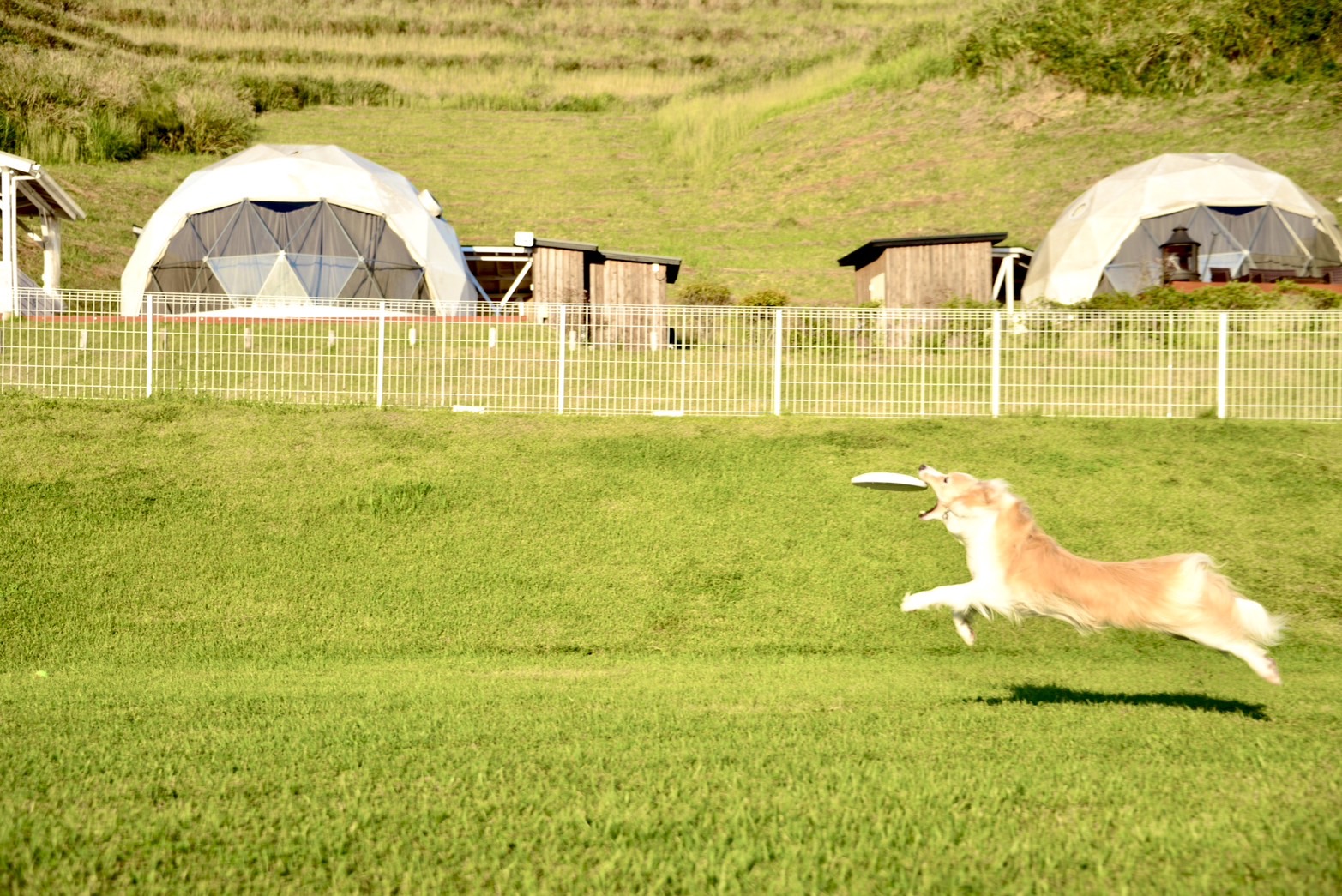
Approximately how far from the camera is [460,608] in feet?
27.1

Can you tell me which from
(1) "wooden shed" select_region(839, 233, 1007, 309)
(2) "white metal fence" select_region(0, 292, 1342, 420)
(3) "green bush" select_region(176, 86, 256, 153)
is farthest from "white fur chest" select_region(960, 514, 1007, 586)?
(3) "green bush" select_region(176, 86, 256, 153)

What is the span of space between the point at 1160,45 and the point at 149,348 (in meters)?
42.1

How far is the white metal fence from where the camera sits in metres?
13.3

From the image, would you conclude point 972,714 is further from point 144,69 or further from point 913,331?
point 144,69

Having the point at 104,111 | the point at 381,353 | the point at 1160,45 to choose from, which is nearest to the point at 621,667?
the point at 381,353

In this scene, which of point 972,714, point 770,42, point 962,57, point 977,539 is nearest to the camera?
point 972,714

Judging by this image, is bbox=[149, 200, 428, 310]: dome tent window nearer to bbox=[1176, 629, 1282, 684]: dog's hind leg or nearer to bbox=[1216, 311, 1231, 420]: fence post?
bbox=[1216, 311, 1231, 420]: fence post

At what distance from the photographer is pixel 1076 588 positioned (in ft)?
18.7

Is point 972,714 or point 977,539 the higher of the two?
point 977,539

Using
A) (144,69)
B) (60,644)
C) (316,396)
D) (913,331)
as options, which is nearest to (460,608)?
(60,644)

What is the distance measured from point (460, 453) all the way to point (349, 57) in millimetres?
60005

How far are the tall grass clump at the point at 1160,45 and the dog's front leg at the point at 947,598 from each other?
136 ft

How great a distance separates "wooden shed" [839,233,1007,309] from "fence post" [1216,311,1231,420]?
936cm

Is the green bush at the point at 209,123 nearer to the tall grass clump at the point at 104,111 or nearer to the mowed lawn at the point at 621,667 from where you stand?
the tall grass clump at the point at 104,111
